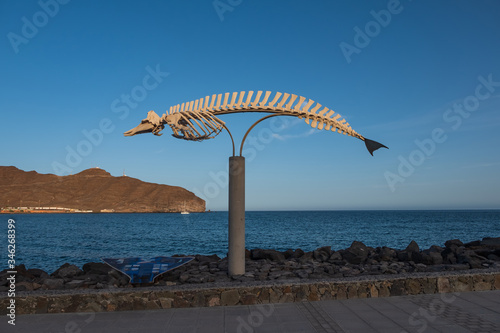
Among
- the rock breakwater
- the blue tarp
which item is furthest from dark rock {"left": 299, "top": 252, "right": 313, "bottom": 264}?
the blue tarp

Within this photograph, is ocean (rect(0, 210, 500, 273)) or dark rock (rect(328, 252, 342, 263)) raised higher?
dark rock (rect(328, 252, 342, 263))

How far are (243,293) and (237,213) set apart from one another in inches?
94.2

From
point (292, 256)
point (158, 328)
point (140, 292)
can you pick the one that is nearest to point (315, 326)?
point (158, 328)

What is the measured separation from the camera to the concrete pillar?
355 inches

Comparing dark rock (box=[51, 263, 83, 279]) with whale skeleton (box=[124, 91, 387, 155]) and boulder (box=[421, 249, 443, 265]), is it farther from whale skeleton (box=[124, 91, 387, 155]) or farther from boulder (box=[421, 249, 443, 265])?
boulder (box=[421, 249, 443, 265])

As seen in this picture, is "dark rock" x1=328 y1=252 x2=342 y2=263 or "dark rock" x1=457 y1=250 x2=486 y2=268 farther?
"dark rock" x1=328 y1=252 x2=342 y2=263

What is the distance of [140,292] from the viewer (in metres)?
6.75

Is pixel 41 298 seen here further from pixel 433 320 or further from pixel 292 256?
pixel 292 256

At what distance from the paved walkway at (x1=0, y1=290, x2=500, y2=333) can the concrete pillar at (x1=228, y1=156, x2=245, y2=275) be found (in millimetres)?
2333

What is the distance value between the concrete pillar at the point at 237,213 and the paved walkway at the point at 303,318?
2333 millimetres

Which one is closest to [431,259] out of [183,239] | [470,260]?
[470,260]

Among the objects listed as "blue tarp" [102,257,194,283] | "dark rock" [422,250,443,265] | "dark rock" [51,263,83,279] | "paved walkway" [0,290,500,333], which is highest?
"blue tarp" [102,257,194,283]

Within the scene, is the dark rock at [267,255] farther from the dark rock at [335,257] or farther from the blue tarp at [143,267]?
the blue tarp at [143,267]

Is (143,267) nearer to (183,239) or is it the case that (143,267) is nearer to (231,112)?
(231,112)
